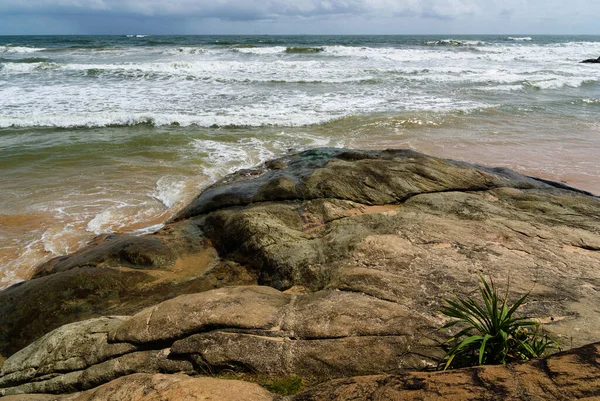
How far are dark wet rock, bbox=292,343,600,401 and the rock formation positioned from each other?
3 centimetres

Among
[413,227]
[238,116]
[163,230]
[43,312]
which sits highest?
[238,116]

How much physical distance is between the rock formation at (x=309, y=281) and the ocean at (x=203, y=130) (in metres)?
1.89

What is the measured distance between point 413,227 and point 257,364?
258 cm

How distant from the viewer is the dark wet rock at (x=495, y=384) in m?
2.03

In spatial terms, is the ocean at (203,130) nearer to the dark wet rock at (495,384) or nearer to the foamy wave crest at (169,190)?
the foamy wave crest at (169,190)

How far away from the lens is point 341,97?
1852 centimetres

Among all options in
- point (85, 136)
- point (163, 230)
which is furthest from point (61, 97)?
point (163, 230)

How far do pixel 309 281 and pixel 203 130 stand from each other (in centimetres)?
1035

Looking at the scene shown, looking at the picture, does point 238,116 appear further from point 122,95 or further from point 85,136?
point 122,95

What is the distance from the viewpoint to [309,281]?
4270 millimetres

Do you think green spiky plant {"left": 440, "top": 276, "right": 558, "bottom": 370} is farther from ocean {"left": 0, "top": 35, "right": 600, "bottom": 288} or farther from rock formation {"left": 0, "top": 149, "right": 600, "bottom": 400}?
ocean {"left": 0, "top": 35, "right": 600, "bottom": 288}

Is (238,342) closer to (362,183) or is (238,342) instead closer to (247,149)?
(362,183)

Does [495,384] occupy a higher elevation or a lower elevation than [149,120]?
lower

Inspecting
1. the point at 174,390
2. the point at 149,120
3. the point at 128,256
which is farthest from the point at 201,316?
the point at 149,120
